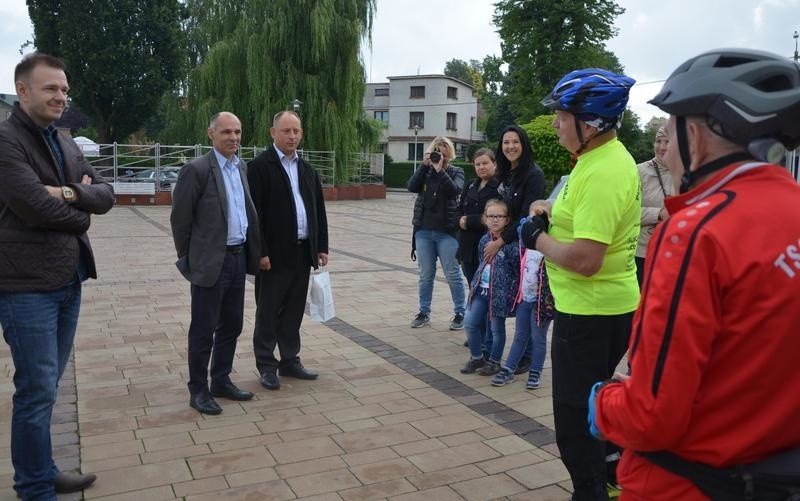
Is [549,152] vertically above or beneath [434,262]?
above

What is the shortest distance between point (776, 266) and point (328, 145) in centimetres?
2788

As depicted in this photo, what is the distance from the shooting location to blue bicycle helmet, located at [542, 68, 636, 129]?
2.74 meters

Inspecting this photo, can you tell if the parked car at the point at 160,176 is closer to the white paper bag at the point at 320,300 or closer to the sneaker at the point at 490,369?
the white paper bag at the point at 320,300

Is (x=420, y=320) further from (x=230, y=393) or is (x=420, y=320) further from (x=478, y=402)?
(x=230, y=393)

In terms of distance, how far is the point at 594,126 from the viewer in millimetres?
2789

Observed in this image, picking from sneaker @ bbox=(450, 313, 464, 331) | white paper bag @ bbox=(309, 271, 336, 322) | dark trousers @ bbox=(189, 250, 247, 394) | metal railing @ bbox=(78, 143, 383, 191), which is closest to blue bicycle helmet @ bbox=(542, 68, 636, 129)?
dark trousers @ bbox=(189, 250, 247, 394)

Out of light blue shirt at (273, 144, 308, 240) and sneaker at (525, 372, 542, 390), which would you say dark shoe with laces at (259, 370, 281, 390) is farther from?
sneaker at (525, 372, 542, 390)

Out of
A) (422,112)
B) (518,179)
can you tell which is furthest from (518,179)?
(422,112)

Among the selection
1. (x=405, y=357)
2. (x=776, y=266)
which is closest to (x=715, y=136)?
(x=776, y=266)

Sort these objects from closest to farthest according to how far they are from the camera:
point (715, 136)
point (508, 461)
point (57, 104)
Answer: point (715, 136) → point (57, 104) → point (508, 461)

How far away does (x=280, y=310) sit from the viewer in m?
5.37

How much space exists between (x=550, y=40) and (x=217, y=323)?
3232 cm

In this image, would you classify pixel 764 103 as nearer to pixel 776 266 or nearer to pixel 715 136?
pixel 715 136

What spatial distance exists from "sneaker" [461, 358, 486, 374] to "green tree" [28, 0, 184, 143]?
32.0 metres
